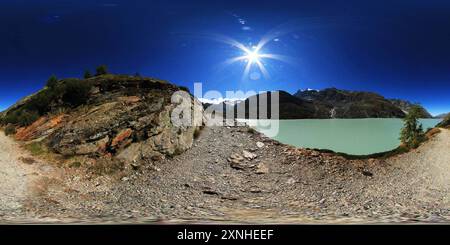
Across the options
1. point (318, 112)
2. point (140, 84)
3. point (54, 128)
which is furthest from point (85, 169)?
point (318, 112)

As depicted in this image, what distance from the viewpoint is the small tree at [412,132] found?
717 inches

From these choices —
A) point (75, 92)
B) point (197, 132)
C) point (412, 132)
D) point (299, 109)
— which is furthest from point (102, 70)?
point (412, 132)

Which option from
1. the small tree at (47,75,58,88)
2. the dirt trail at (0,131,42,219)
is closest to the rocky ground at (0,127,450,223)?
the dirt trail at (0,131,42,219)

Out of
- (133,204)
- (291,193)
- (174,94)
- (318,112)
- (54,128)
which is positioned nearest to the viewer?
(133,204)

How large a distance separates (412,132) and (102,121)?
1828 cm

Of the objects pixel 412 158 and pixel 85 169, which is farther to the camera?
pixel 412 158

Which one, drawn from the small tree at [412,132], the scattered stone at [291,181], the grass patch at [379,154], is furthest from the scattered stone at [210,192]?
the small tree at [412,132]

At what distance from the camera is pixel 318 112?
1006 inches

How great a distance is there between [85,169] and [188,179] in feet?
15.1

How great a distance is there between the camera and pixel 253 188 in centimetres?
1376

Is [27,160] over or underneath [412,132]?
underneath

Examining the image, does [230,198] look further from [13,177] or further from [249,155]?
[13,177]

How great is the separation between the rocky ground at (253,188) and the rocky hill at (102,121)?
1092mm

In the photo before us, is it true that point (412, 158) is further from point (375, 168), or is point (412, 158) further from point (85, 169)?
point (85, 169)
